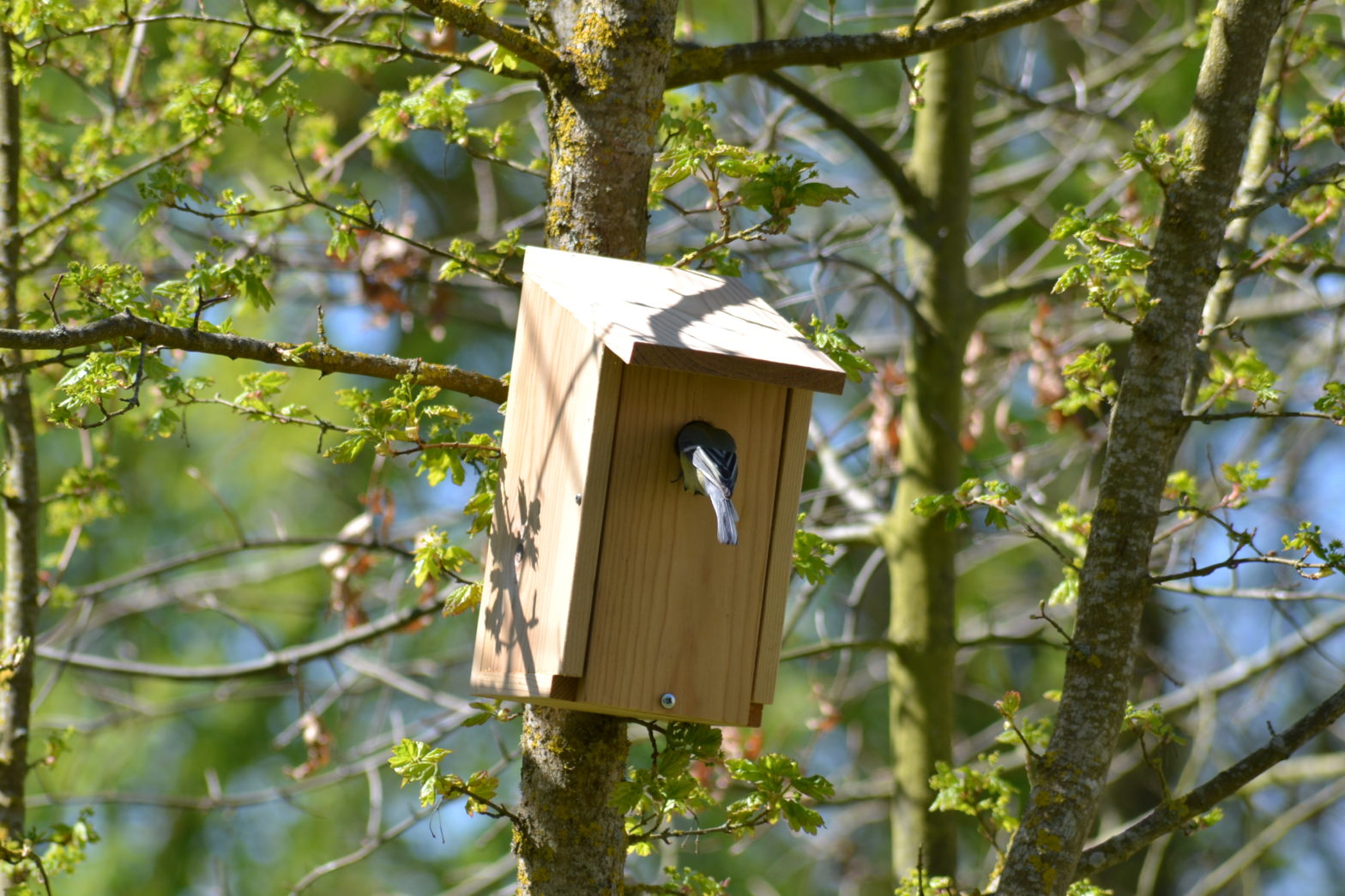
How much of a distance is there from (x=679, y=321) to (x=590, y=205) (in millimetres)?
479

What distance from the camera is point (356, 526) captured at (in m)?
4.26

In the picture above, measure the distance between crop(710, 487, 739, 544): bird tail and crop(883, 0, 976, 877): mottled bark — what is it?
2.38 metres

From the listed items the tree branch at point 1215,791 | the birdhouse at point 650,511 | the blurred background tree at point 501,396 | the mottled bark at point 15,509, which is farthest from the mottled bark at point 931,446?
the mottled bark at point 15,509

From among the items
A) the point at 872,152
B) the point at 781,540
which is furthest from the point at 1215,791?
the point at 872,152

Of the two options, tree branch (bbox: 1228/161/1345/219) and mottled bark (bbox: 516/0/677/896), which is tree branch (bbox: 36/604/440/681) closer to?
mottled bark (bbox: 516/0/677/896)


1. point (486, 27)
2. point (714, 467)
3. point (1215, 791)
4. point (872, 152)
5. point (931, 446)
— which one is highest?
point (872, 152)

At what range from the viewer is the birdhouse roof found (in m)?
2.10

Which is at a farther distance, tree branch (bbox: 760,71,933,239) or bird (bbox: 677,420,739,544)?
tree branch (bbox: 760,71,933,239)

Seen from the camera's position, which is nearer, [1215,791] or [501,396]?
[1215,791]

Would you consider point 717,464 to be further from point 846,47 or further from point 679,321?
point 846,47

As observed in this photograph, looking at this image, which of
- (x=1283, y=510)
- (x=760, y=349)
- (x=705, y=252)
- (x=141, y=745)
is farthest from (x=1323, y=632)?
(x=141, y=745)

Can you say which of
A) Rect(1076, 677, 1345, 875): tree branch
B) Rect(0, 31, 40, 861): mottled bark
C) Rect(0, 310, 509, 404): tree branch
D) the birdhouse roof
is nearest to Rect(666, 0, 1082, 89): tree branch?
the birdhouse roof

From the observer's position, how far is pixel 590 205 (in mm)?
2578

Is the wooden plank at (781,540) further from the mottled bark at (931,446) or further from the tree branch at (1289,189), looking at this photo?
the mottled bark at (931,446)
